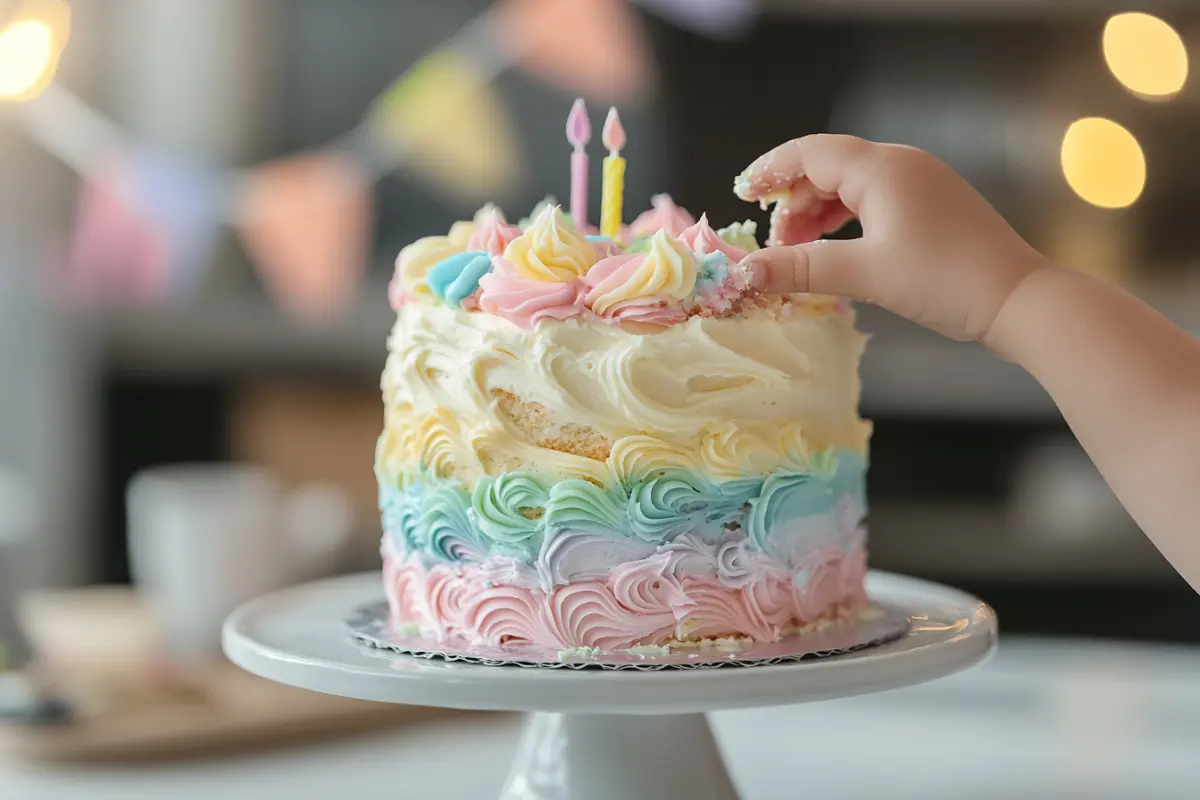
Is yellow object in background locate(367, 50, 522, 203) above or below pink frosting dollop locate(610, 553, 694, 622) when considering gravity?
above

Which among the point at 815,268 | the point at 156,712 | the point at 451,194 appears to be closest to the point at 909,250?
the point at 815,268

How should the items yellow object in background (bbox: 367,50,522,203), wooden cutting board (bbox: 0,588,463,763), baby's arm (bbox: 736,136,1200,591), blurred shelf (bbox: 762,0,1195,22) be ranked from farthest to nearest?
blurred shelf (bbox: 762,0,1195,22), yellow object in background (bbox: 367,50,522,203), wooden cutting board (bbox: 0,588,463,763), baby's arm (bbox: 736,136,1200,591)

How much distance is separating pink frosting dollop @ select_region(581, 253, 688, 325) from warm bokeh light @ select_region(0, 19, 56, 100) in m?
1.67

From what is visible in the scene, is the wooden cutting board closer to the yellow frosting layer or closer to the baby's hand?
the yellow frosting layer

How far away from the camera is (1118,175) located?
3.26 m

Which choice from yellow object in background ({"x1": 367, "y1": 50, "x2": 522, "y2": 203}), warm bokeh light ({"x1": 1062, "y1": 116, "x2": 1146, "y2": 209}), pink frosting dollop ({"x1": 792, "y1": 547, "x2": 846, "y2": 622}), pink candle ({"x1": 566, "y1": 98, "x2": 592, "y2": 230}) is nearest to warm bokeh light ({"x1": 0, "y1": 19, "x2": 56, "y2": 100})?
yellow object in background ({"x1": 367, "y1": 50, "x2": 522, "y2": 203})

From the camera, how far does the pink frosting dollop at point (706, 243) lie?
1.19m

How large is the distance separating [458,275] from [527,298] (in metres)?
0.10

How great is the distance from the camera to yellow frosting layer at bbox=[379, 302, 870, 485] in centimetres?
114

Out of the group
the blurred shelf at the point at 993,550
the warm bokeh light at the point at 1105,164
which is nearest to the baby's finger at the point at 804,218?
the blurred shelf at the point at 993,550

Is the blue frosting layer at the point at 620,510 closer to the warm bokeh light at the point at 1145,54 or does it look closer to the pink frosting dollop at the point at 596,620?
the pink frosting dollop at the point at 596,620

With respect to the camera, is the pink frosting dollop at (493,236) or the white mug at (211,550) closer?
the pink frosting dollop at (493,236)

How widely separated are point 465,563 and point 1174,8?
269cm

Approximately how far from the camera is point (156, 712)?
5.88ft
